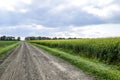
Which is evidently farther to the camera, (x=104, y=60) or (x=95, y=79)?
(x=104, y=60)

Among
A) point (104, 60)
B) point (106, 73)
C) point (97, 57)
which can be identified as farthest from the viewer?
point (97, 57)

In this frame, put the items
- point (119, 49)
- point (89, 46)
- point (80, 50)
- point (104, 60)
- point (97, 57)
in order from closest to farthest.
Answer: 1. point (119, 49)
2. point (104, 60)
3. point (97, 57)
4. point (89, 46)
5. point (80, 50)

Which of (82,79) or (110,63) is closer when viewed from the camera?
(82,79)

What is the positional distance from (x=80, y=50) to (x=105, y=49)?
1118 centimetres

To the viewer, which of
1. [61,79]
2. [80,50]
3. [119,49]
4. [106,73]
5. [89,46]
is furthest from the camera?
[80,50]

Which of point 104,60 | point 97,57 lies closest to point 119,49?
point 104,60

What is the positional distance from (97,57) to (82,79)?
1228 centimetres

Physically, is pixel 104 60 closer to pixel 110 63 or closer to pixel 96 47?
pixel 110 63

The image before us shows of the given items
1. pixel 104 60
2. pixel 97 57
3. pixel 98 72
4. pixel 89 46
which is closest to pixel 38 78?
pixel 98 72

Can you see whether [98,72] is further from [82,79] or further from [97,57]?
[97,57]

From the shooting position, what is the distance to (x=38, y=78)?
1248cm

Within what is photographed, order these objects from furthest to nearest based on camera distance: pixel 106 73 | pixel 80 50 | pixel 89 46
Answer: pixel 80 50 < pixel 89 46 < pixel 106 73

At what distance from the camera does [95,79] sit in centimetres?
1231

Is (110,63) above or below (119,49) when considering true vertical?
below
